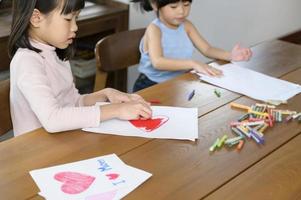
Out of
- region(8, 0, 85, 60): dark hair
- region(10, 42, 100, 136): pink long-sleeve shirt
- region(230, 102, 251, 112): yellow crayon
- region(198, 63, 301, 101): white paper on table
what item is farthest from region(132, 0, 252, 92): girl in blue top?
region(8, 0, 85, 60): dark hair

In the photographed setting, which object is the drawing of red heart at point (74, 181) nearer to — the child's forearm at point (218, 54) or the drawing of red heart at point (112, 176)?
the drawing of red heart at point (112, 176)

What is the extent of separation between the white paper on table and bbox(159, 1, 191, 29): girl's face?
1.23 feet

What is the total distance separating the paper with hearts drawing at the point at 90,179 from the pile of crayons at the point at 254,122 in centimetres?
24

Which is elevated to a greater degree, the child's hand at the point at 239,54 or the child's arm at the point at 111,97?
the child's hand at the point at 239,54

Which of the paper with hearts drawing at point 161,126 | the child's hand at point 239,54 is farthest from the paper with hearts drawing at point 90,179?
the child's hand at point 239,54

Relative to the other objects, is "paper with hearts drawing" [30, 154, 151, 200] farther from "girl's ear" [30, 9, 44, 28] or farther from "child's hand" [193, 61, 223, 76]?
"child's hand" [193, 61, 223, 76]

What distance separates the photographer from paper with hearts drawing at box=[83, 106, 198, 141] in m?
1.20

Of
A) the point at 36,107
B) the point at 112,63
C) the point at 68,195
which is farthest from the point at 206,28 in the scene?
the point at 68,195

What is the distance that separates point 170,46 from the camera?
6.68 feet

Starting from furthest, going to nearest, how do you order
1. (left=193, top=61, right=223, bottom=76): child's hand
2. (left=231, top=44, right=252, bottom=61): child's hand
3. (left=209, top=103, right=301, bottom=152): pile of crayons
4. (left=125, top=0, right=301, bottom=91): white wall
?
(left=125, top=0, right=301, bottom=91): white wall, (left=231, top=44, right=252, bottom=61): child's hand, (left=193, top=61, right=223, bottom=76): child's hand, (left=209, top=103, right=301, bottom=152): pile of crayons

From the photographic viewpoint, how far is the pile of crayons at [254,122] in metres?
1.18

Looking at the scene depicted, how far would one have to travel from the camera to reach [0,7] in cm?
225

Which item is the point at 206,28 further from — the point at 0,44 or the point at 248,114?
the point at 248,114

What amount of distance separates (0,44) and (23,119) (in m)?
0.68
